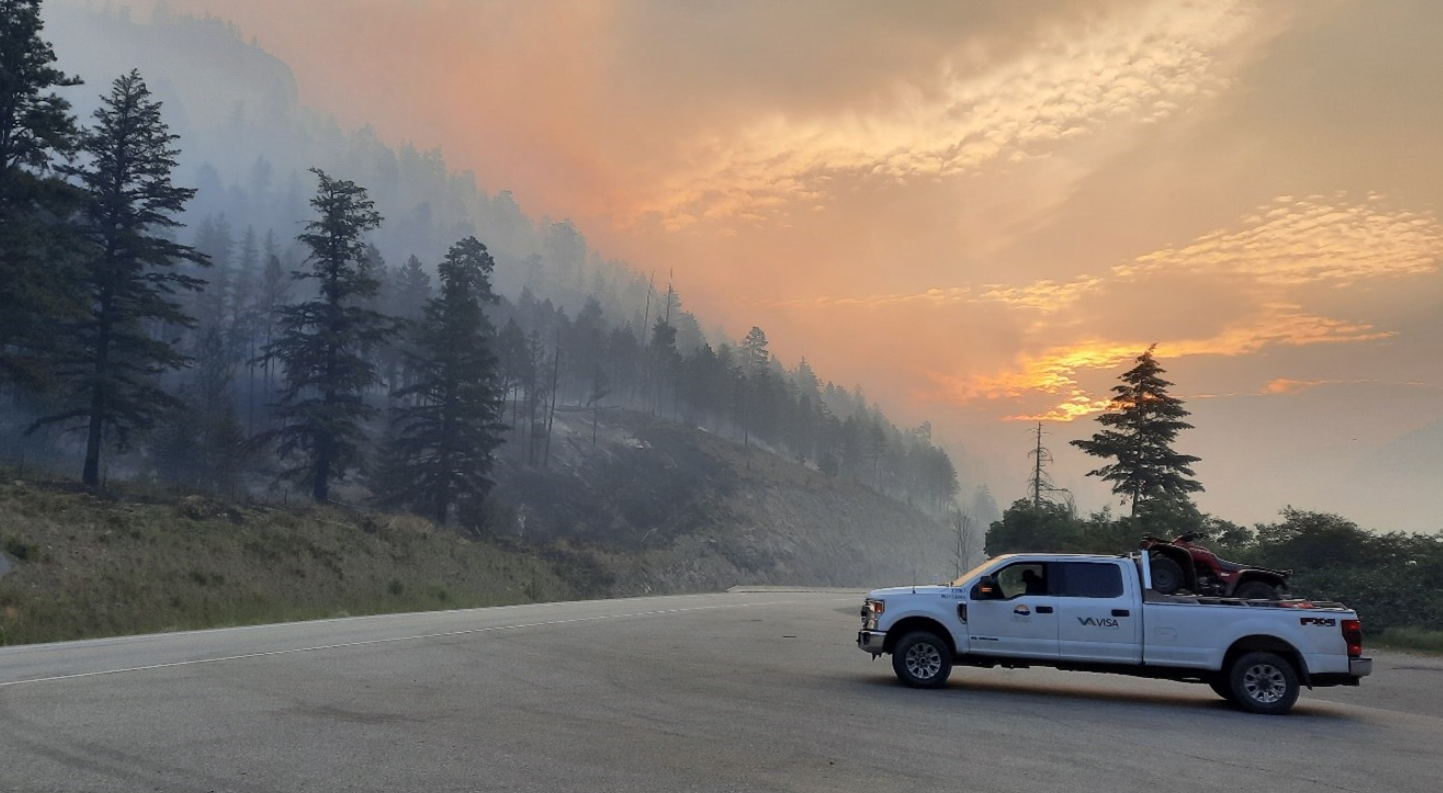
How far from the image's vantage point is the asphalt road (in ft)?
26.2

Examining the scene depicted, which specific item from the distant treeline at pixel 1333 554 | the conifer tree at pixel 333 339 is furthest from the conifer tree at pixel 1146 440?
the conifer tree at pixel 333 339

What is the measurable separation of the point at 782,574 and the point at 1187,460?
51.5m

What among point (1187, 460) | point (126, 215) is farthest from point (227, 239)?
point (1187, 460)

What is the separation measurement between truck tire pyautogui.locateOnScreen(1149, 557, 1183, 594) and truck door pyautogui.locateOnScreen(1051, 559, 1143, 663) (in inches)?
35.2

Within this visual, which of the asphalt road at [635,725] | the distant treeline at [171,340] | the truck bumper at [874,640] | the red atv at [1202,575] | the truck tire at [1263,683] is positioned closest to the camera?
the asphalt road at [635,725]

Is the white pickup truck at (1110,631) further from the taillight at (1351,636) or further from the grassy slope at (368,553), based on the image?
the grassy slope at (368,553)

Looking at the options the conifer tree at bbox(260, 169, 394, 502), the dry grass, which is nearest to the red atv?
the dry grass

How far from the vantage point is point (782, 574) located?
89938 mm

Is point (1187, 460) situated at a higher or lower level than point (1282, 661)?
higher

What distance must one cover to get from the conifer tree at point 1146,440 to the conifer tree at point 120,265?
41837 mm

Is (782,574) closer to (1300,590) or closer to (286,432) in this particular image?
(286,432)

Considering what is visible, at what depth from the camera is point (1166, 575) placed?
46.4 ft

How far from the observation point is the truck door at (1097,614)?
13.2 metres

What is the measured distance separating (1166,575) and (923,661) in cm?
397
